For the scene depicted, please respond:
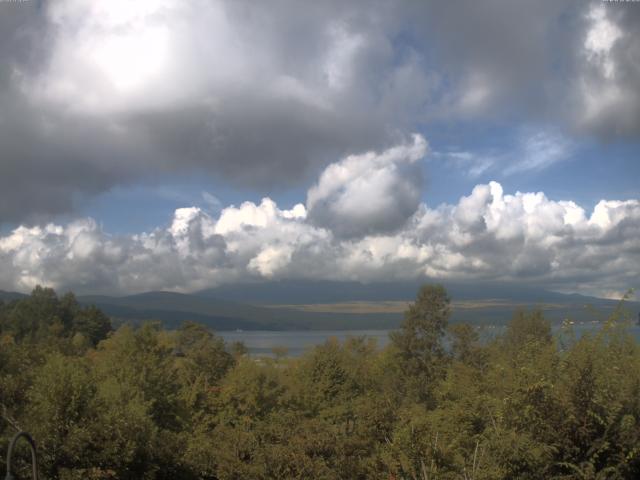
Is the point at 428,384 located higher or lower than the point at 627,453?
lower

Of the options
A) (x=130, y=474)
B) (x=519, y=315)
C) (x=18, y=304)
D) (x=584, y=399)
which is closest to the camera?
(x=584, y=399)

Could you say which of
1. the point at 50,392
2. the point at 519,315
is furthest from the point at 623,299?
the point at 519,315

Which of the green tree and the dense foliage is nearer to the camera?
the dense foliage

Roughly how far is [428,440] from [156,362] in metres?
32.7

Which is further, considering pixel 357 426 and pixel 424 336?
pixel 424 336

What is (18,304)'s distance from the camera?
123m

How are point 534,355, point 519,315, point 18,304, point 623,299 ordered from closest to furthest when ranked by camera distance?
point 623,299 → point 534,355 → point 519,315 → point 18,304

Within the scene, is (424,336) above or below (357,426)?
below

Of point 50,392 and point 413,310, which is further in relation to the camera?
point 413,310

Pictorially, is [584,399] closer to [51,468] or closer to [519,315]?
[51,468]

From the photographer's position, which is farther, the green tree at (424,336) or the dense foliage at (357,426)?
the green tree at (424,336)

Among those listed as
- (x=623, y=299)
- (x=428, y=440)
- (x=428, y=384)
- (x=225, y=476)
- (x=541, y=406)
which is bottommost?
(x=428, y=384)

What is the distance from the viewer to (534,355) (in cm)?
1541

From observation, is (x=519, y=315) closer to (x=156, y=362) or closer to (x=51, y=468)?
(x=156, y=362)
